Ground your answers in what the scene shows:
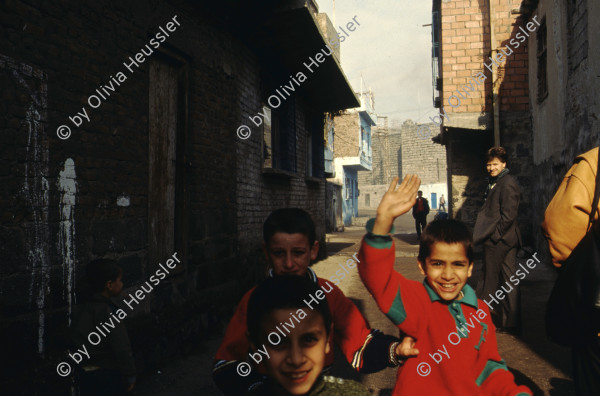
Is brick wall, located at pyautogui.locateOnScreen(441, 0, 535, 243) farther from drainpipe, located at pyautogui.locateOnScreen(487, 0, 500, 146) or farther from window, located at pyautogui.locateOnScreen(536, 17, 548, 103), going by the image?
window, located at pyautogui.locateOnScreen(536, 17, 548, 103)

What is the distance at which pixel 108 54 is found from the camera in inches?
129

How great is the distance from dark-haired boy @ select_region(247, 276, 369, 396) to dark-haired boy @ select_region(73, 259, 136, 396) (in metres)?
1.46

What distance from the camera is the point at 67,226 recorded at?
2.84 m

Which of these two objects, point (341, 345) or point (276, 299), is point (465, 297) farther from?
point (276, 299)

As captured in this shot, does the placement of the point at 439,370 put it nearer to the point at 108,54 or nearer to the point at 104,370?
the point at 104,370

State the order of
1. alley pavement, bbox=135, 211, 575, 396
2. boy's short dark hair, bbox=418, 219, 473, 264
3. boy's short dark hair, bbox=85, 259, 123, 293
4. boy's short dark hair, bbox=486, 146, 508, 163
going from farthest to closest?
boy's short dark hair, bbox=486, 146, 508, 163 → alley pavement, bbox=135, 211, 575, 396 → boy's short dark hair, bbox=85, 259, 123, 293 → boy's short dark hair, bbox=418, 219, 473, 264

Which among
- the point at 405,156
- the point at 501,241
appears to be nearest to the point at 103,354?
the point at 501,241

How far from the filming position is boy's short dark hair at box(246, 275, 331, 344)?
135cm

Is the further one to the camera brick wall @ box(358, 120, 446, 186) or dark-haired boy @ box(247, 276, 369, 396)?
brick wall @ box(358, 120, 446, 186)

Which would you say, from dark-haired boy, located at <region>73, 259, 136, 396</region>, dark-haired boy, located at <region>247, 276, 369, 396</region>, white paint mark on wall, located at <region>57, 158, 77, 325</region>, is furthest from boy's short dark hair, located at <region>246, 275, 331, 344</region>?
white paint mark on wall, located at <region>57, 158, 77, 325</region>

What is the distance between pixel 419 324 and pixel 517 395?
41 cm

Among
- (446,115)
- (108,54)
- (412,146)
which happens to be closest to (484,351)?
(108,54)

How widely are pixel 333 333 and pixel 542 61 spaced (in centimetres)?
852

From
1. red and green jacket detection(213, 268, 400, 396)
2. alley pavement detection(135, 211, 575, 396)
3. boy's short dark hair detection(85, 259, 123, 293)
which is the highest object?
boy's short dark hair detection(85, 259, 123, 293)
